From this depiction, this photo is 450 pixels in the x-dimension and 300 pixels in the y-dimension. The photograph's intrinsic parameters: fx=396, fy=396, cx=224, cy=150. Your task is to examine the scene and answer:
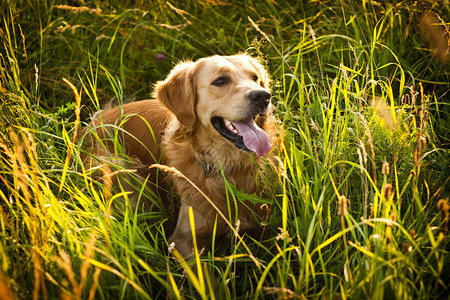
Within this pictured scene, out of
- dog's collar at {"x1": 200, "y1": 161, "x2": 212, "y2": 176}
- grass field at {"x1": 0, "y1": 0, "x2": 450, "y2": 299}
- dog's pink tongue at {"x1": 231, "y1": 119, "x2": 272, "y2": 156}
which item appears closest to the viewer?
grass field at {"x1": 0, "y1": 0, "x2": 450, "y2": 299}

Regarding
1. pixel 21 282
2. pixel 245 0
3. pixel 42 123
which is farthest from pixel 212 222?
pixel 245 0

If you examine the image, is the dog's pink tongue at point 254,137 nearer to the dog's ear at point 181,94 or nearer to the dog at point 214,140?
the dog at point 214,140

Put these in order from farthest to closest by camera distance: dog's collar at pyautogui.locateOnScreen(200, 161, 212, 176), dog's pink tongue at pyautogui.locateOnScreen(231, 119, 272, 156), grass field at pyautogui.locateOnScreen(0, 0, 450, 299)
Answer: dog's collar at pyautogui.locateOnScreen(200, 161, 212, 176) < dog's pink tongue at pyautogui.locateOnScreen(231, 119, 272, 156) < grass field at pyautogui.locateOnScreen(0, 0, 450, 299)

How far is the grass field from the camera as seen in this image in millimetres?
1604

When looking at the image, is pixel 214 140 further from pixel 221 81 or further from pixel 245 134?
pixel 221 81

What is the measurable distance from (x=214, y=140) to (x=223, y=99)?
29 centimetres

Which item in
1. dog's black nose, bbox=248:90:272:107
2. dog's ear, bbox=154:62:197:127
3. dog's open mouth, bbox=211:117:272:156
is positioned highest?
dog's black nose, bbox=248:90:272:107

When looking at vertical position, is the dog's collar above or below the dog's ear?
below

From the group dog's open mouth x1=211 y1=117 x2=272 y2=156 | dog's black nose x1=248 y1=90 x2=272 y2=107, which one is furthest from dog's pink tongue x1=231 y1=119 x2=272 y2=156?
dog's black nose x1=248 y1=90 x2=272 y2=107

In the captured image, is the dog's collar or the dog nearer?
the dog

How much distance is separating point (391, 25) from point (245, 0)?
1.59 metres

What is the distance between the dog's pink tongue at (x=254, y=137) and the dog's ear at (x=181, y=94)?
335 millimetres

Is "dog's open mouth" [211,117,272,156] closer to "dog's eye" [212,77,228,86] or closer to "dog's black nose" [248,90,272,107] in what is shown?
"dog's black nose" [248,90,272,107]

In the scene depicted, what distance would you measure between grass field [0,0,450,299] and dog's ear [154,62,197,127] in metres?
0.49
